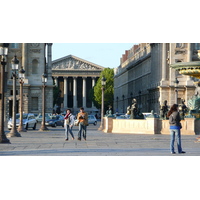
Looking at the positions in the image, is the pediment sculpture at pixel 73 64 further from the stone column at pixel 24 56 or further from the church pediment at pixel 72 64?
the stone column at pixel 24 56

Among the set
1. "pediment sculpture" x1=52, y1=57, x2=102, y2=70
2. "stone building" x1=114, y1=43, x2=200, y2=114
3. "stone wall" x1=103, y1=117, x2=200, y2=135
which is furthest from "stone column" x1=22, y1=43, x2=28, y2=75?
"pediment sculpture" x1=52, y1=57, x2=102, y2=70

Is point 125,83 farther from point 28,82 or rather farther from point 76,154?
point 76,154

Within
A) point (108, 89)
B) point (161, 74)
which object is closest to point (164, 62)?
point (161, 74)

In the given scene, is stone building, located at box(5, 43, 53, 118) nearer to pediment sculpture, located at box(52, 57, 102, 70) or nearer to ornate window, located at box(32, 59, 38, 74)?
ornate window, located at box(32, 59, 38, 74)

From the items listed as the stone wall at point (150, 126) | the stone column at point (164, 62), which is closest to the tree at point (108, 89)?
the stone column at point (164, 62)

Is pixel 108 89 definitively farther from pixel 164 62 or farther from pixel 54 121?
pixel 54 121

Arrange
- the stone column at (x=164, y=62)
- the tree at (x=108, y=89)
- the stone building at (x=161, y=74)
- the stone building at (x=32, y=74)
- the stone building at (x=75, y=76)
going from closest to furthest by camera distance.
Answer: the stone building at (x=32, y=74)
the stone building at (x=161, y=74)
the stone column at (x=164, y=62)
the tree at (x=108, y=89)
the stone building at (x=75, y=76)
